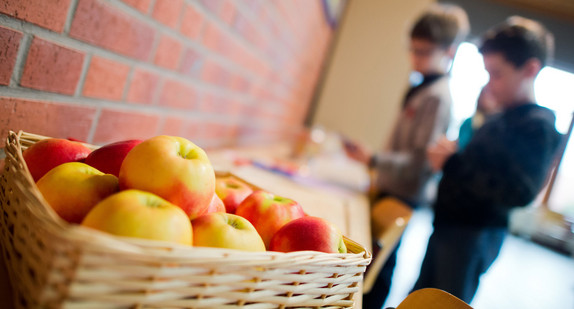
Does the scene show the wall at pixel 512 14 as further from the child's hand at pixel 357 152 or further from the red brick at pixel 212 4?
the red brick at pixel 212 4

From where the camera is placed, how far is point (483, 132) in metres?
1.41

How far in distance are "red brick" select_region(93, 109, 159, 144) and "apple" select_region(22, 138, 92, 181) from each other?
0.32m

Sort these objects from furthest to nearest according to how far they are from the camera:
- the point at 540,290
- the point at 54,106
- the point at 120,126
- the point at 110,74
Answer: the point at 540,290 < the point at 120,126 < the point at 110,74 < the point at 54,106

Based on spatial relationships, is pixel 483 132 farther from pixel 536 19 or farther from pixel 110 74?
pixel 536 19

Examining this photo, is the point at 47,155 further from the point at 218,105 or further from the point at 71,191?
the point at 218,105

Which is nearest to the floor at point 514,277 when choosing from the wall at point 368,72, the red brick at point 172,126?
the wall at point 368,72

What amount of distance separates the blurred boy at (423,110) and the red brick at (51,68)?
58.2 inches

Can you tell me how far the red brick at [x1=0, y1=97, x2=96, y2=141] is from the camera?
63 cm

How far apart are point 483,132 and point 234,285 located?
128 centimetres

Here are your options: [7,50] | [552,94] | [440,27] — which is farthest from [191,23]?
[552,94]

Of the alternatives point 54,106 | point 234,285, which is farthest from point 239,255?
point 54,106

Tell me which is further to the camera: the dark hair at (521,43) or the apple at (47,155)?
the dark hair at (521,43)

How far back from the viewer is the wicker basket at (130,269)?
32cm

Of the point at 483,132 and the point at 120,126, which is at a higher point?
the point at 483,132
